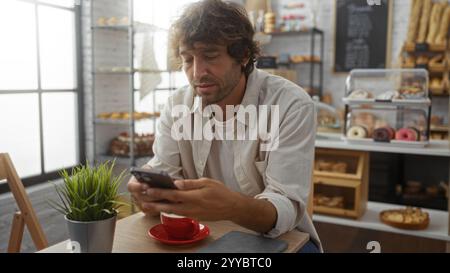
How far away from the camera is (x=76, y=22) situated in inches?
128

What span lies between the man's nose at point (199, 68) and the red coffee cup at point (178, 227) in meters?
0.46

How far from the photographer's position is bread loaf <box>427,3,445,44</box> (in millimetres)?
4199

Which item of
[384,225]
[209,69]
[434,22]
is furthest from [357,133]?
[434,22]

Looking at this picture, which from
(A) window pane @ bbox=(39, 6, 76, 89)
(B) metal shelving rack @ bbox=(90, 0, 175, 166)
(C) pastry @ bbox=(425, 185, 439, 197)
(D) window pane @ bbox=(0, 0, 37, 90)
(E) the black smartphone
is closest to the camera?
(E) the black smartphone

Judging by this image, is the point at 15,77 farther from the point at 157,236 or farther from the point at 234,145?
the point at 157,236

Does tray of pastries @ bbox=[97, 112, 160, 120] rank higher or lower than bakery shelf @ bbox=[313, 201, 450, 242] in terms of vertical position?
higher

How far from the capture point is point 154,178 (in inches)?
33.6

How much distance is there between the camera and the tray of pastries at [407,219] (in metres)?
2.24

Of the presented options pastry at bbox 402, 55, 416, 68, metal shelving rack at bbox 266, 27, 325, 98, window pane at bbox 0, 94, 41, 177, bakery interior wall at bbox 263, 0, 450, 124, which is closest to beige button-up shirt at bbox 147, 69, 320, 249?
window pane at bbox 0, 94, 41, 177

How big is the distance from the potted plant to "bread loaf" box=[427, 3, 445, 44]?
4075 millimetres

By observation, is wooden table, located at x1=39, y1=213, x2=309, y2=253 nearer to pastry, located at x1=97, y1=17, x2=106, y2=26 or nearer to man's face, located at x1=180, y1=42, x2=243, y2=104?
man's face, located at x1=180, y1=42, x2=243, y2=104

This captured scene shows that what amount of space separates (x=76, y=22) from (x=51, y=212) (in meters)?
1.38

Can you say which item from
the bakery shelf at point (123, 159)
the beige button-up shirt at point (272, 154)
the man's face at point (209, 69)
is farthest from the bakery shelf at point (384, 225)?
the bakery shelf at point (123, 159)
